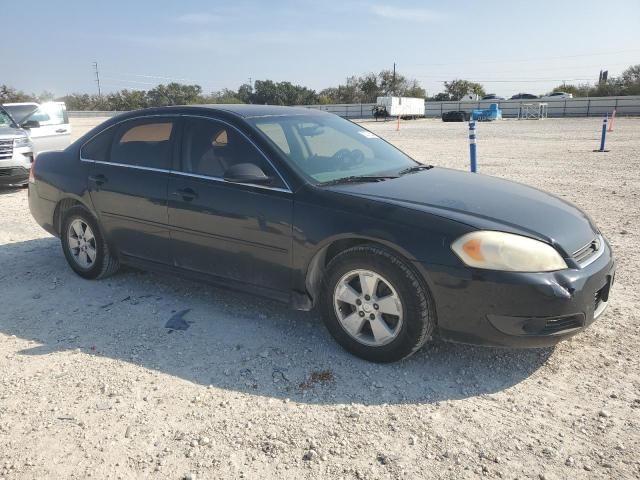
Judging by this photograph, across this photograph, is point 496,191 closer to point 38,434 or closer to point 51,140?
point 38,434

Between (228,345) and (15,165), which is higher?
(15,165)

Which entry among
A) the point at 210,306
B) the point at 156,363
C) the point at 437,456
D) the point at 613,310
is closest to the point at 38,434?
the point at 156,363

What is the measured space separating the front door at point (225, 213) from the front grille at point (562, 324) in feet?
5.49

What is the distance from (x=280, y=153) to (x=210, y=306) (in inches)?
58.5

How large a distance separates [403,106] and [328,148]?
53094mm

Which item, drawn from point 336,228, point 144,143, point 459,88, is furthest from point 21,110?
point 459,88

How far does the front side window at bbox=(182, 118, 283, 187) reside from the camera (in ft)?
12.9

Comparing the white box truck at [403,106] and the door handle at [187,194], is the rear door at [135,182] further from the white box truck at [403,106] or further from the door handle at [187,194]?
the white box truck at [403,106]

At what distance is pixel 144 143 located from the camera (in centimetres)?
461

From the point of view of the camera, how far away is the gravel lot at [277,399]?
2.56 m

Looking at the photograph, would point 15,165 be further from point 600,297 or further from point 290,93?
point 290,93

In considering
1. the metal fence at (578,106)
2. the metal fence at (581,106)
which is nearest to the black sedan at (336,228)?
the metal fence at (578,106)

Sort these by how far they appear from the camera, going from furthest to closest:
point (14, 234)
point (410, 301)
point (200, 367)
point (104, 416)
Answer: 1. point (14, 234)
2. point (200, 367)
3. point (410, 301)
4. point (104, 416)

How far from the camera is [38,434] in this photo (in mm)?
2824
